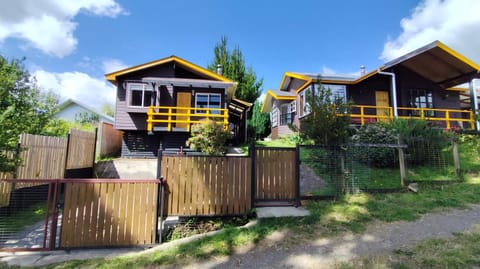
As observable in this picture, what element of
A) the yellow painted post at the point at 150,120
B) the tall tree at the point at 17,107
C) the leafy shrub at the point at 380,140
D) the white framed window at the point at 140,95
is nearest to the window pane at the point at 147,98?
the white framed window at the point at 140,95

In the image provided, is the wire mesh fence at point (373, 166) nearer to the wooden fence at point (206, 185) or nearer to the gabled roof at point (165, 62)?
the wooden fence at point (206, 185)

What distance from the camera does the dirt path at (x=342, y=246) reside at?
2.90 m

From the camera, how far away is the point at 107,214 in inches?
150

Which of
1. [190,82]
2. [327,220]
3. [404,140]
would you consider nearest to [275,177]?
[327,220]

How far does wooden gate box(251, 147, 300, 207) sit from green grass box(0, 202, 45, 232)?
4.97 meters

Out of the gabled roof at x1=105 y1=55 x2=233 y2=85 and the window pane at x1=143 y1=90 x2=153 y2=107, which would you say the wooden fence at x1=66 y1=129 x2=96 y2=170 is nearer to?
the window pane at x1=143 y1=90 x2=153 y2=107

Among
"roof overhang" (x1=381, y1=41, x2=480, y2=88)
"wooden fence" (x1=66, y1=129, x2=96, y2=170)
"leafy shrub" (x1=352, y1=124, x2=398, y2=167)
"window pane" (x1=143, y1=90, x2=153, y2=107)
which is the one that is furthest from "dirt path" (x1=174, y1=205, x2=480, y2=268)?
"window pane" (x1=143, y1=90, x2=153, y2=107)

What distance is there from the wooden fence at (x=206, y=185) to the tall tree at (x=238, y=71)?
18.5 m

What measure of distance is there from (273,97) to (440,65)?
417 inches

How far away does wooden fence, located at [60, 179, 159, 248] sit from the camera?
368cm

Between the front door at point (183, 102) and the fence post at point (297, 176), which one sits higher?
the front door at point (183, 102)

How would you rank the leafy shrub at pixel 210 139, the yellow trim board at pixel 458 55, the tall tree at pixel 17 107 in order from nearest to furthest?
the tall tree at pixel 17 107, the leafy shrub at pixel 210 139, the yellow trim board at pixel 458 55

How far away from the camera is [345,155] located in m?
5.68

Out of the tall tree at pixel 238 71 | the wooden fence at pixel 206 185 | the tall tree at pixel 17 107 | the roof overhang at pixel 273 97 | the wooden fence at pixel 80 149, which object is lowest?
the wooden fence at pixel 206 185
